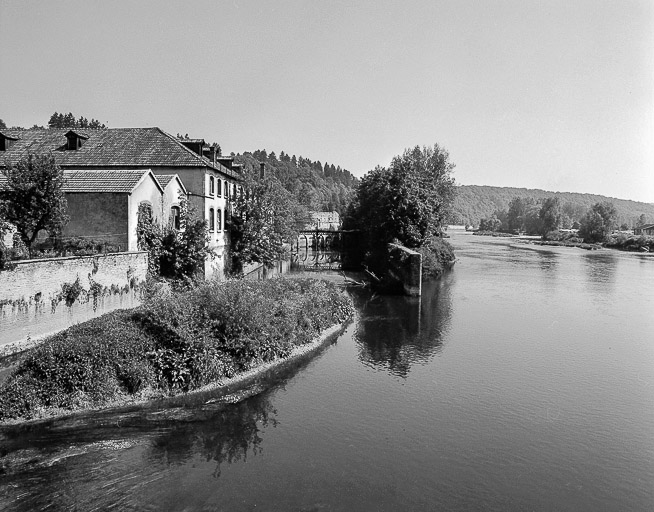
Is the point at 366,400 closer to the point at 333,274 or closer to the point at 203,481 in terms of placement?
the point at 203,481

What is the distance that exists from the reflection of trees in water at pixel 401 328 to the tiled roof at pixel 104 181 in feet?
45.7

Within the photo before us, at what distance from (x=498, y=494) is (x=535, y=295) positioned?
27.7m

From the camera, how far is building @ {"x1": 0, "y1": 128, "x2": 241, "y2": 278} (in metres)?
32.8

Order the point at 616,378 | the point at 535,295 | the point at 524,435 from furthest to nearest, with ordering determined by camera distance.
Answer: the point at 535,295 < the point at 616,378 < the point at 524,435

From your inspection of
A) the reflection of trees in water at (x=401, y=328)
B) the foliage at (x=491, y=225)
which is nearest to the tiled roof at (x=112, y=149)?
the reflection of trees in water at (x=401, y=328)

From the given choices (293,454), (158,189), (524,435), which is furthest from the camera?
(158,189)

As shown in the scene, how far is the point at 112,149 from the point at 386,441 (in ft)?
93.9

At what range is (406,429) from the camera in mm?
14938

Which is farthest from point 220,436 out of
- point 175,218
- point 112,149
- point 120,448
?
point 112,149

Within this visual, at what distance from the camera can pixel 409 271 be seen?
39.4 m

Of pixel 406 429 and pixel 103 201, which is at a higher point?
pixel 103 201

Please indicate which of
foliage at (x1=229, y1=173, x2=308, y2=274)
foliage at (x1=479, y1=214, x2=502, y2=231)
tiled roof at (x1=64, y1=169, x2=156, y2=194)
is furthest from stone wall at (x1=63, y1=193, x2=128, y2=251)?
foliage at (x1=479, y1=214, x2=502, y2=231)

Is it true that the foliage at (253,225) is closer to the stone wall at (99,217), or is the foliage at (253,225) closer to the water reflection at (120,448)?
the stone wall at (99,217)

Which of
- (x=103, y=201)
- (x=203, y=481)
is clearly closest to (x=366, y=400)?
(x=203, y=481)
